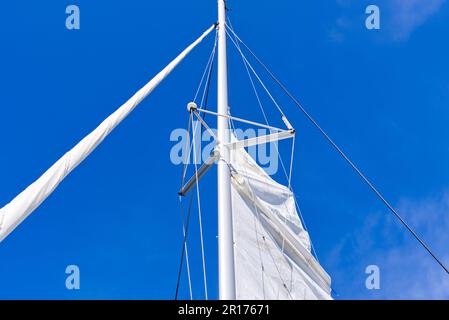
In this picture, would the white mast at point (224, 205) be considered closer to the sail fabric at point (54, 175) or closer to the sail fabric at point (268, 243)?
the sail fabric at point (268, 243)

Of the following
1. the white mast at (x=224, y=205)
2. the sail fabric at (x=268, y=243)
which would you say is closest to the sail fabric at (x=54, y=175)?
the white mast at (x=224, y=205)

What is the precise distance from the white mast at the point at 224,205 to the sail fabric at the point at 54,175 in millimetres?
1847

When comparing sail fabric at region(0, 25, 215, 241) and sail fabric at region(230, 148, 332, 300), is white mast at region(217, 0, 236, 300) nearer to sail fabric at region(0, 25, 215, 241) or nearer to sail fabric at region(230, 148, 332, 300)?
sail fabric at region(230, 148, 332, 300)

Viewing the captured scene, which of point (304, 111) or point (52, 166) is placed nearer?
point (52, 166)

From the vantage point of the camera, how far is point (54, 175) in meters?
4.23

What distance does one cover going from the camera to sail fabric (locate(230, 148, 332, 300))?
7.68 m

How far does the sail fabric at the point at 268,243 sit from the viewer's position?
7.68 metres
